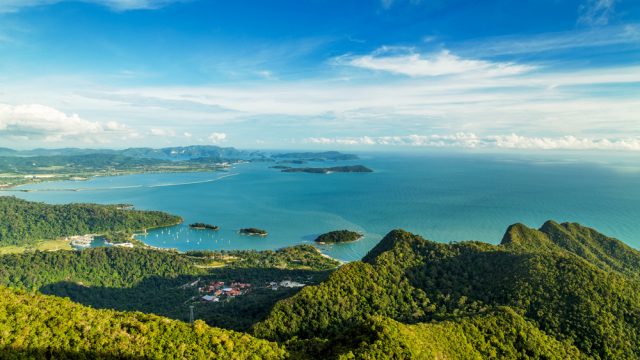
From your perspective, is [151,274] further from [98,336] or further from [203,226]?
[98,336]

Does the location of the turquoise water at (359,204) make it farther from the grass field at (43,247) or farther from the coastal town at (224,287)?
the coastal town at (224,287)

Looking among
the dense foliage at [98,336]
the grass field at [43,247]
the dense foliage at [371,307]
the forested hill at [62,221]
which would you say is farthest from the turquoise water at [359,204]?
the dense foliage at [98,336]

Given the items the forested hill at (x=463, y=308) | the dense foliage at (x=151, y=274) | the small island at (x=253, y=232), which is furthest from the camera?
the small island at (x=253, y=232)

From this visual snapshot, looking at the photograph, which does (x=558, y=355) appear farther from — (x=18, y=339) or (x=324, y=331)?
(x=18, y=339)

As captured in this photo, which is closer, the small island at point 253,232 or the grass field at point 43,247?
the grass field at point 43,247

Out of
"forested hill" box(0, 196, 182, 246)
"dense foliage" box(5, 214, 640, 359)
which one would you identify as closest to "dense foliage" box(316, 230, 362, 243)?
"dense foliage" box(5, 214, 640, 359)

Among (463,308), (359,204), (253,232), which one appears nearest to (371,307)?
(463,308)

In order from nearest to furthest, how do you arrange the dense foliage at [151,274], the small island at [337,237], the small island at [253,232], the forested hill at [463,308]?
the forested hill at [463,308] → the dense foliage at [151,274] → the small island at [337,237] → the small island at [253,232]
